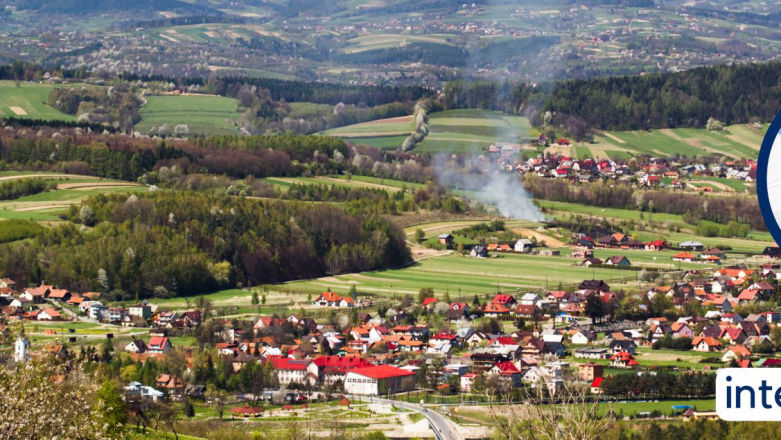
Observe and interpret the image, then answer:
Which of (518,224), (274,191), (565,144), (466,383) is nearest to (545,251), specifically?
(518,224)

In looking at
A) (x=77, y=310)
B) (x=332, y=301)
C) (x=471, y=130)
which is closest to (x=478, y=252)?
(x=332, y=301)

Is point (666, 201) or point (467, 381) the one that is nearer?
point (467, 381)

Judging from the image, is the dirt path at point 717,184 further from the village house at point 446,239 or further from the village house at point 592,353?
the village house at point 592,353

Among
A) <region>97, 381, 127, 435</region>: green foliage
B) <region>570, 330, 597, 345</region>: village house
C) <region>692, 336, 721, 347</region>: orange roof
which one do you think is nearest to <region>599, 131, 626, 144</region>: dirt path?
<region>570, 330, 597, 345</region>: village house

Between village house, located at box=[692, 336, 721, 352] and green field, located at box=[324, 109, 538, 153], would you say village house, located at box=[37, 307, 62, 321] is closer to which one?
village house, located at box=[692, 336, 721, 352]

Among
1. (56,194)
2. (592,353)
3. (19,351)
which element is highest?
(19,351)

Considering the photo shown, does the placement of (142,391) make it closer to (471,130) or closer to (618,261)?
(618,261)
